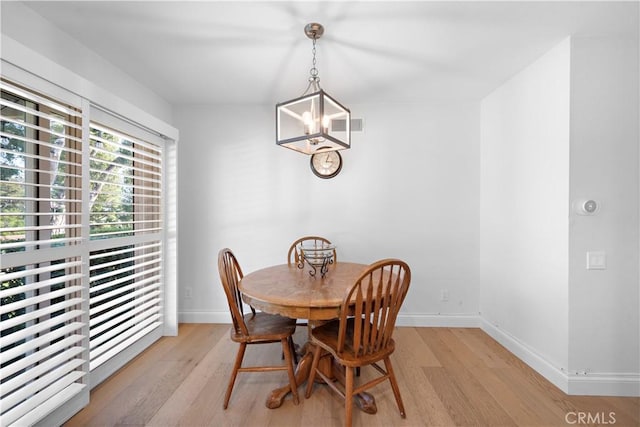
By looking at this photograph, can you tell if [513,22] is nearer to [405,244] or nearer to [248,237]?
[405,244]

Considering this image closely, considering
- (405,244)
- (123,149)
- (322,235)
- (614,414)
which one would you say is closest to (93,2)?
(123,149)

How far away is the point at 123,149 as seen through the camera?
7.65ft

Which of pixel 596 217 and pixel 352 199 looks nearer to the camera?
pixel 596 217

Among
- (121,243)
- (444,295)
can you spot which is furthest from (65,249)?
(444,295)

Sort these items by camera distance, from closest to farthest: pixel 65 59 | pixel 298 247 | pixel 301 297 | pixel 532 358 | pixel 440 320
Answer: pixel 301 297 < pixel 65 59 < pixel 532 358 < pixel 298 247 < pixel 440 320

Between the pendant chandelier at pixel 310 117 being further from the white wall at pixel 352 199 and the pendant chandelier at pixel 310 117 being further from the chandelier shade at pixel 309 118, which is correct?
the white wall at pixel 352 199

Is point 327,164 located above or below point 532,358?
above

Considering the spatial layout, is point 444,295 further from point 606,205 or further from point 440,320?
point 606,205

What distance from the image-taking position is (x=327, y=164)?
3031 mm

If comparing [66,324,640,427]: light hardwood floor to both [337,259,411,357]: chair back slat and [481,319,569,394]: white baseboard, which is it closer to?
[481,319,569,394]: white baseboard

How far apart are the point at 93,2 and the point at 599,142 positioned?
11.1 ft

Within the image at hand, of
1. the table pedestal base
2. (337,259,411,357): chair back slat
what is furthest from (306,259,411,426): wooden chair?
the table pedestal base

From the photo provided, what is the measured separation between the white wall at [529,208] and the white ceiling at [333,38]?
292mm

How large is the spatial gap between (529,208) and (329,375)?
2.12 meters
